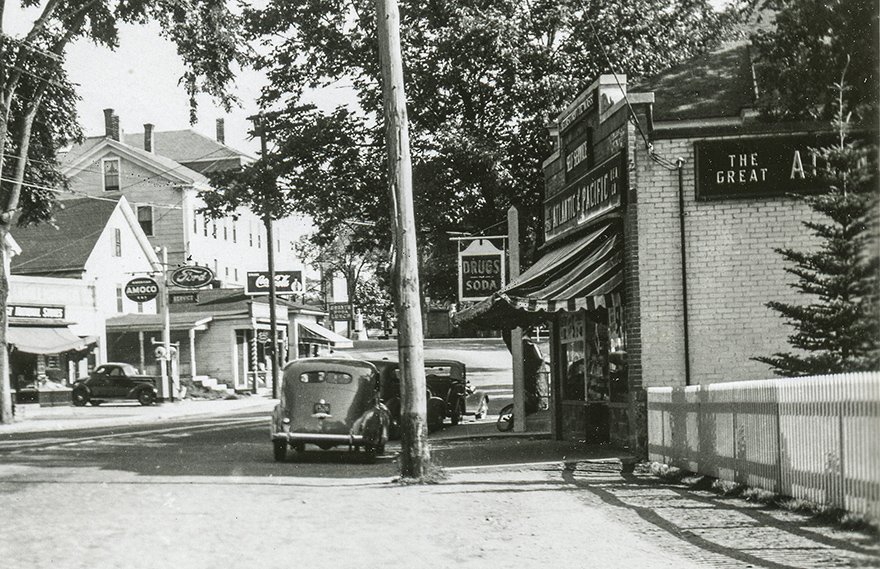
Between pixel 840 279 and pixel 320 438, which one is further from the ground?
pixel 840 279

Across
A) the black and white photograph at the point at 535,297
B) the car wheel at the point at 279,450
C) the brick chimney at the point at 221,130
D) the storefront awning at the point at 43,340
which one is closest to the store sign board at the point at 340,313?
the brick chimney at the point at 221,130

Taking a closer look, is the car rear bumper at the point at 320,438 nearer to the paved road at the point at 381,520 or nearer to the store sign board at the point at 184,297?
the paved road at the point at 381,520

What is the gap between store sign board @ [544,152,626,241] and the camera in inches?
637

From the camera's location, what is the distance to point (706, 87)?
1652 centimetres

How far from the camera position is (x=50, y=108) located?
1233 inches

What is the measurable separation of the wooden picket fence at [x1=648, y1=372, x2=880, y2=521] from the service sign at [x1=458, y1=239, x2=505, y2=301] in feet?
35.7

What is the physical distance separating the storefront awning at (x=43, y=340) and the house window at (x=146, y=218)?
18.4 m

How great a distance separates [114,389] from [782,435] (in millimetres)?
36544

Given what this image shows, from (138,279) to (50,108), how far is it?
13.0 meters

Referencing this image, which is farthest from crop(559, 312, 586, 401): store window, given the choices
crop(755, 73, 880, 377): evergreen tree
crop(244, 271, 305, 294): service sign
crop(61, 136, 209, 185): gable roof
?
crop(61, 136, 209, 185): gable roof

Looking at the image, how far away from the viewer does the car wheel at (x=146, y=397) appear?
141 feet

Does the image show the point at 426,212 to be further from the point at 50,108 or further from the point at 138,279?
the point at 138,279

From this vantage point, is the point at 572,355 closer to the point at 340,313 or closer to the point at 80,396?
the point at 80,396

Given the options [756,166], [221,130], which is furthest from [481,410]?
[221,130]
